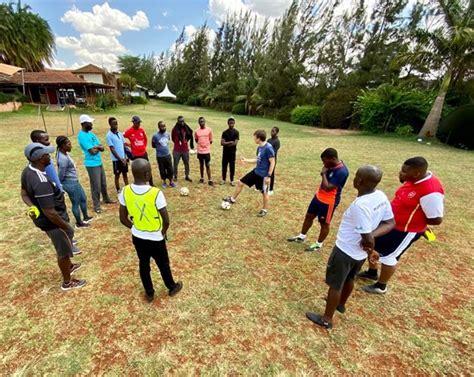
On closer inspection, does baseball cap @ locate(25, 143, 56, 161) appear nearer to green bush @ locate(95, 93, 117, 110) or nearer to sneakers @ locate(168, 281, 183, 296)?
sneakers @ locate(168, 281, 183, 296)

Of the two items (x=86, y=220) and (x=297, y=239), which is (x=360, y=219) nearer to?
(x=297, y=239)

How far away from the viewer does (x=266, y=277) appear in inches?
130

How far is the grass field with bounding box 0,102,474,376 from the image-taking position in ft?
7.27

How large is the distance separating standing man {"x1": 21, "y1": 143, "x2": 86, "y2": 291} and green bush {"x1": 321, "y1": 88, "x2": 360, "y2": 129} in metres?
21.3

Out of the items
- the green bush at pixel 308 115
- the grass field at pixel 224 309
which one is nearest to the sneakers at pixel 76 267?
the grass field at pixel 224 309

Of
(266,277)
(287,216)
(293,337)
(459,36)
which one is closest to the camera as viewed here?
(293,337)

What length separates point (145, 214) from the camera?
2.26 metres

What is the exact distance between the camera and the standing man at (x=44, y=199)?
2.36 metres

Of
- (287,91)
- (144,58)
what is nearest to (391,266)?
(287,91)

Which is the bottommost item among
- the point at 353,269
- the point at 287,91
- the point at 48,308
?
the point at 48,308

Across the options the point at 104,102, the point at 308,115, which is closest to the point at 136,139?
the point at 308,115

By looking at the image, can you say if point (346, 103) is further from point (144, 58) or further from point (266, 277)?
point (144, 58)

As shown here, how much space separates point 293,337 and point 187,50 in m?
57.9

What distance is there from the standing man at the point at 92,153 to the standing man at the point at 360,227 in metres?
3.91
